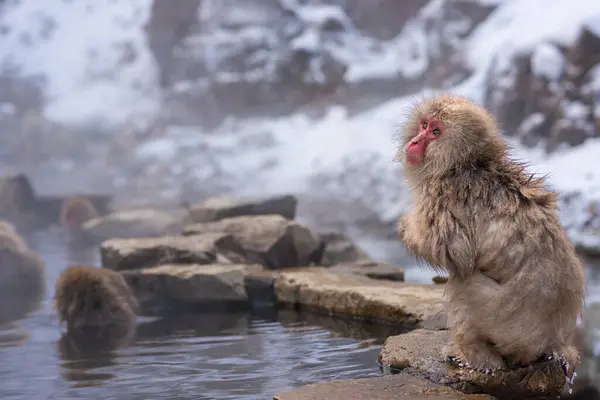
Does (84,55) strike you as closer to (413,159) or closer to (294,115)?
(294,115)

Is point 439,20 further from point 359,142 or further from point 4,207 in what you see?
point 4,207

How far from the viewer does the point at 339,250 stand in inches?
186

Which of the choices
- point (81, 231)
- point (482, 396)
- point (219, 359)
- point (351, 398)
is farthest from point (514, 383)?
point (81, 231)

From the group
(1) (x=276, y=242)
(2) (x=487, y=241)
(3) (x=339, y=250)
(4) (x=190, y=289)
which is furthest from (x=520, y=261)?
(3) (x=339, y=250)

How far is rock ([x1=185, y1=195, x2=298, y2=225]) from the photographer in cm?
476

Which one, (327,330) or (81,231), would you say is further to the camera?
(81,231)

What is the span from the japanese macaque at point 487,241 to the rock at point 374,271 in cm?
167

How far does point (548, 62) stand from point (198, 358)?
5.71 m

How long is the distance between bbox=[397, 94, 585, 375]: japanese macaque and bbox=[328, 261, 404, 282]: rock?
1.67m

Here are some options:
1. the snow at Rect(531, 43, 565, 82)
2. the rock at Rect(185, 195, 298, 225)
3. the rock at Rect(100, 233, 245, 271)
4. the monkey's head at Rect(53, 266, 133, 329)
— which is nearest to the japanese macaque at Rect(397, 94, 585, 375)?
the monkey's head at Rect(53, 266, 133, 329)

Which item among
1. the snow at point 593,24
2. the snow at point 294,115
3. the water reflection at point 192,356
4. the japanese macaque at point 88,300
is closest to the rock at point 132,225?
the snow at point 294,115

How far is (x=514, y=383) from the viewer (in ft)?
6.42

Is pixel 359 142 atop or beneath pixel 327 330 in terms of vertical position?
atop

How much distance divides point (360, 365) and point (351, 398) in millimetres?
Result: 527
